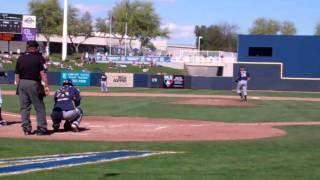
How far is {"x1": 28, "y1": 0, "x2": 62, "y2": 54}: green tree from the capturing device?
97.1 m

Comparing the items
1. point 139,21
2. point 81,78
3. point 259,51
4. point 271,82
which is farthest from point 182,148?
point 139,21

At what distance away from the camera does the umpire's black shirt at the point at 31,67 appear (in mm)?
11023

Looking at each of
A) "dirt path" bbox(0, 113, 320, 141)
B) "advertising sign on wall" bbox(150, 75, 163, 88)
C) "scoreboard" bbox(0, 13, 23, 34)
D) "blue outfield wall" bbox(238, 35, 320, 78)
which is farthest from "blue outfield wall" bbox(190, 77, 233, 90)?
"dirt path" bbox(0, 113, 320, 141)

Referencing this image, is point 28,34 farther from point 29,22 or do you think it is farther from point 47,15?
point 47,15

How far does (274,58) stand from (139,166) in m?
48.6

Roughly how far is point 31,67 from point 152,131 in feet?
12.8

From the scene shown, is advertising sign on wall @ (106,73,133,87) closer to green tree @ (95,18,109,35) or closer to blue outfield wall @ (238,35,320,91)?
blue outfield wall @ (238,35,320,91)

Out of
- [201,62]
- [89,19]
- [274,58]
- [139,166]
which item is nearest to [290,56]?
[274,58]

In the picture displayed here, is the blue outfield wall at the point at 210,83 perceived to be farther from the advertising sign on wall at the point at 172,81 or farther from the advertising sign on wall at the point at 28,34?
the advertising sign on wall at the point at 28,34

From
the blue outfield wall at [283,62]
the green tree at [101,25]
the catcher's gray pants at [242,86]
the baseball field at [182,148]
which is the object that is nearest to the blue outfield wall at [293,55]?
the blue outfield wall at [283,62]

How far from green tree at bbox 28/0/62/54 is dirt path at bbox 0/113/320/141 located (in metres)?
82.8

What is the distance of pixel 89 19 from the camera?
108 m

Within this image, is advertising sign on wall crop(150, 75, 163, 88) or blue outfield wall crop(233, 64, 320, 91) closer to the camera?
advertising sign on wall crop(150, 75, 163, 88)

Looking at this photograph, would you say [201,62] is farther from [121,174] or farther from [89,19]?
[121,174]
